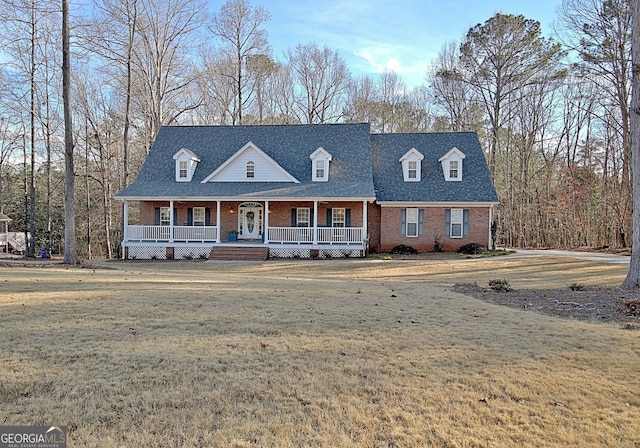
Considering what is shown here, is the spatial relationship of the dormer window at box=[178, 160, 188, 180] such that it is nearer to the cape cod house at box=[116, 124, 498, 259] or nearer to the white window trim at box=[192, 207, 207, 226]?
the cape cod house at box=[116, 124, 498, 259]

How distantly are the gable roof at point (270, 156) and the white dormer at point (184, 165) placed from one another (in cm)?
37

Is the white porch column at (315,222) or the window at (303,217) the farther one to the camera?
the window at (303,217)

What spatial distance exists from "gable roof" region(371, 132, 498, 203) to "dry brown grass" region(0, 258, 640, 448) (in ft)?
55.0

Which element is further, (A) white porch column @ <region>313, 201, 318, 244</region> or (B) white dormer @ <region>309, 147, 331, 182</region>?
(B) white dormer @ <region>309, 147, 331, 182</region>

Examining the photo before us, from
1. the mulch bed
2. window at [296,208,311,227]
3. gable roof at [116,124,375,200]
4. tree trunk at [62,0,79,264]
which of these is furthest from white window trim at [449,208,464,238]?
tree trunk at [62,0,79,264]

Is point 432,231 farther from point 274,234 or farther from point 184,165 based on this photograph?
point 184,165

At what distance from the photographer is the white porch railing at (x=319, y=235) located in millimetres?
23016

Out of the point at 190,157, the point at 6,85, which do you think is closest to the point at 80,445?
the point at 190,157

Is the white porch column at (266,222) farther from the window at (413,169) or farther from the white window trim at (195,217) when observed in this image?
the window at (413,169)

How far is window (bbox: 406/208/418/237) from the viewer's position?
80.2ft

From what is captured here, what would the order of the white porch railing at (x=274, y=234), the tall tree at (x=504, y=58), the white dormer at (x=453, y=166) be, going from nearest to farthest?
the white porch railing at (x=274, y=234) < the white dormer at (x=453, y=166) < the tall tree at (x=504, y=58)

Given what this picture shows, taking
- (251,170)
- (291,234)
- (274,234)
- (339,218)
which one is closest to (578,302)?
(291,234)

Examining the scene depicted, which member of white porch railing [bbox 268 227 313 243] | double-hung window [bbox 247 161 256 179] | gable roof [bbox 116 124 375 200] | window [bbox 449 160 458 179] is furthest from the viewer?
window [bbox 449 160 458 179]

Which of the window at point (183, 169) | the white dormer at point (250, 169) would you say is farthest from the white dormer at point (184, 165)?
the white dormer at point (250, 169)
